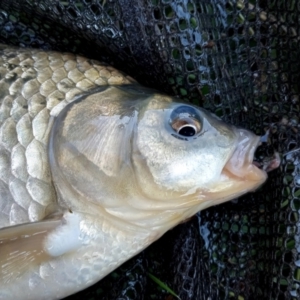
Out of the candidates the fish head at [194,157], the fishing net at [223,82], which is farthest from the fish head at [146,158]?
the fishing net at [223,82]

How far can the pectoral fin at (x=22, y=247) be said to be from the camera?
148 centimetres

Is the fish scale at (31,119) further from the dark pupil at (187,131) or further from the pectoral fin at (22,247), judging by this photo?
the dark pupil at (187,131)

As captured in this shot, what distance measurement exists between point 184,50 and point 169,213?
1.59 ft

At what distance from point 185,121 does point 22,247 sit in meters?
0.51

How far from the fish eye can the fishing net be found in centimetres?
26

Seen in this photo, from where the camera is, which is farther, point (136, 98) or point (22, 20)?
point (22, 20)

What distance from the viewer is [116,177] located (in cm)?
150

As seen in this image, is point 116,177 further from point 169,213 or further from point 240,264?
point 240,264

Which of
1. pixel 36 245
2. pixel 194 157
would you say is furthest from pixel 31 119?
pixel 194 157

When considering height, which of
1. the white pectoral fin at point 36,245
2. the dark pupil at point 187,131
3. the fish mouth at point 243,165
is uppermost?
the dark pupil at point 187,131

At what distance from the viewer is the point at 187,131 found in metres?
1.48

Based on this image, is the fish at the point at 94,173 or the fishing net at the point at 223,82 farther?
the fishing net at the point at 223,82

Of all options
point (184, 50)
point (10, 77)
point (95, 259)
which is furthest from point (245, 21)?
point (95, 259)

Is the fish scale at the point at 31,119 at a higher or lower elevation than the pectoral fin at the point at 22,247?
higher
